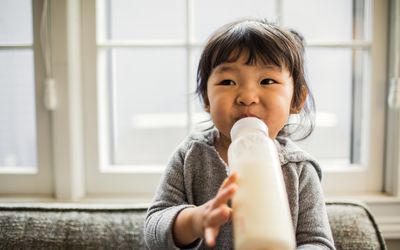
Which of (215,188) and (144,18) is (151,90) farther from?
(215,188)

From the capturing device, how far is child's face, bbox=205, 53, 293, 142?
2.35ft

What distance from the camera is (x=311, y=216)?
0.79 m

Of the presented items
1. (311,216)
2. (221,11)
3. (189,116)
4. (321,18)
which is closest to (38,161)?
(189,116)

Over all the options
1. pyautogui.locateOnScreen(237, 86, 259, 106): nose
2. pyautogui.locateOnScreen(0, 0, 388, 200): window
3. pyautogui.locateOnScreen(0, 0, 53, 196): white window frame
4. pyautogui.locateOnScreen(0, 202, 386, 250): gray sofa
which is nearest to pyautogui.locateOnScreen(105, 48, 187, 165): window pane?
pyautogui.locateOnScreen(0, 0, 388, 200): window

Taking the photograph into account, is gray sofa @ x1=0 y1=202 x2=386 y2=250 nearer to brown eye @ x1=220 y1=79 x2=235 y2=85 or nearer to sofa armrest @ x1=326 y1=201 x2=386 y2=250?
sofa armrest @ x1=326 y1=201 x2=386 y2=250

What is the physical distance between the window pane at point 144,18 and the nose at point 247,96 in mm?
585

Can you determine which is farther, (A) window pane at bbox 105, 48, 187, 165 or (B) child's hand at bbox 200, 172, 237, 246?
(A) window pane at bbox 105, 48, 187, 165

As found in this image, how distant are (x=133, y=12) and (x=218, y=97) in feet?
2.07

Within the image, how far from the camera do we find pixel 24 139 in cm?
127

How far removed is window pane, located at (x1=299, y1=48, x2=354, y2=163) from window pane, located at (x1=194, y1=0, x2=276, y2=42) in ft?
0.63

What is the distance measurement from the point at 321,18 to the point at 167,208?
807mm

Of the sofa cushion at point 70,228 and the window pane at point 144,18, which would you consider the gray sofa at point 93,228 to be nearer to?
the sofa cushion at point 70,228

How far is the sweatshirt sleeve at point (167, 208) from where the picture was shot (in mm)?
715

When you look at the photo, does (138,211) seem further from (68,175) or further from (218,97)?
(218,97)
